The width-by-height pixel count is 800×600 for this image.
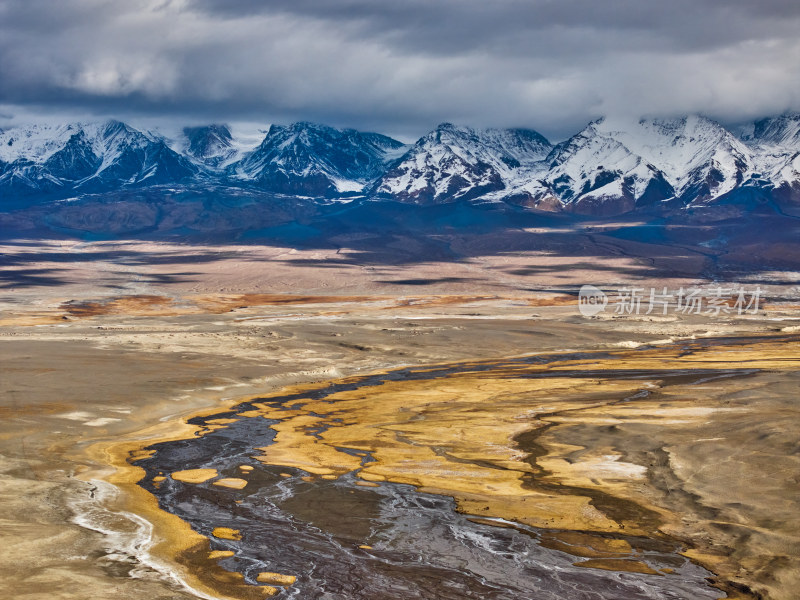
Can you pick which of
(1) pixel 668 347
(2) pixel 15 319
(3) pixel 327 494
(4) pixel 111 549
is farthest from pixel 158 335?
(4) pixel 111 549

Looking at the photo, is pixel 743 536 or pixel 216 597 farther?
pixel 743 536

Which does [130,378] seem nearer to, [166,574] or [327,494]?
[327,494]

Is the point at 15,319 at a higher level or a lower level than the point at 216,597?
lower

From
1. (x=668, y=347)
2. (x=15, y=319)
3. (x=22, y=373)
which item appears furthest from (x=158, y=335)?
(x=668, y=347)

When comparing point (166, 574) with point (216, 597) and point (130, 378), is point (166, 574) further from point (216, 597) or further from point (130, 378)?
point (130, 378)

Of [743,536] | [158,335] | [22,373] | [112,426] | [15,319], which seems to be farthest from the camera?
[15,319]

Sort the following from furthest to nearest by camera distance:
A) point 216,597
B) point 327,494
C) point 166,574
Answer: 1. point 327,494
2. point 166,574
3. point 216,597
